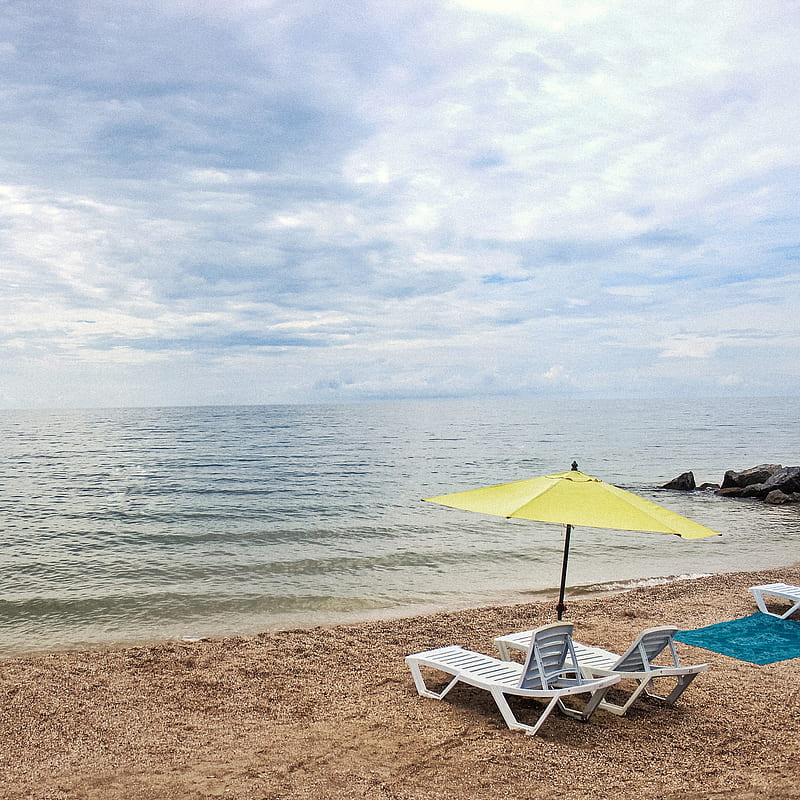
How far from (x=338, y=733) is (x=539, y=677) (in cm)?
196

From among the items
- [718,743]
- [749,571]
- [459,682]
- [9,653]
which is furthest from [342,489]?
[718,743]

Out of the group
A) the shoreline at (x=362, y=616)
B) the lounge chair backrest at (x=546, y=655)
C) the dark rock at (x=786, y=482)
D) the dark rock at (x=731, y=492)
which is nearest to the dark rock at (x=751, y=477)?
the dark rock at (x=731, y=492)

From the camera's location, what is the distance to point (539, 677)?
Result: 6352 millimetres

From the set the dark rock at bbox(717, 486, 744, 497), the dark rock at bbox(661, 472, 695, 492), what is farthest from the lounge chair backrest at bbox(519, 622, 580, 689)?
the dark rock at bbox(661, 472, 695, 492)

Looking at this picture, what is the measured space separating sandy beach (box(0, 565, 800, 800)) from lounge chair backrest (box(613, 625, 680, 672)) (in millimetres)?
489

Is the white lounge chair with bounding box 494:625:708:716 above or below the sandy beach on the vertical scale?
above

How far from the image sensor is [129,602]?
39.6 feet

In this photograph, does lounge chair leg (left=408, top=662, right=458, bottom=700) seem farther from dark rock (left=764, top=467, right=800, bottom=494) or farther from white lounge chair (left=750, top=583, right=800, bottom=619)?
dark rock (left=764, top=467, right=800, bottom=494)

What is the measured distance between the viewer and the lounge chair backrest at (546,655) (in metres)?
6.27

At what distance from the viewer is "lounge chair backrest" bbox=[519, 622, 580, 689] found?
6.27 metres

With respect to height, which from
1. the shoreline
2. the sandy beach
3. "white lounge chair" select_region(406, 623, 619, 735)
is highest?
"white lounge chair" select_region(406, 623, 619, 735)

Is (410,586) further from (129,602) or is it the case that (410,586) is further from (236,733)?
(236,733)

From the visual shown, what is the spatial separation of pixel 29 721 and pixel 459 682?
4.46m

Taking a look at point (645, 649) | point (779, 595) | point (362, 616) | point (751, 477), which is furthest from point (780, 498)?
point (645, 649)
